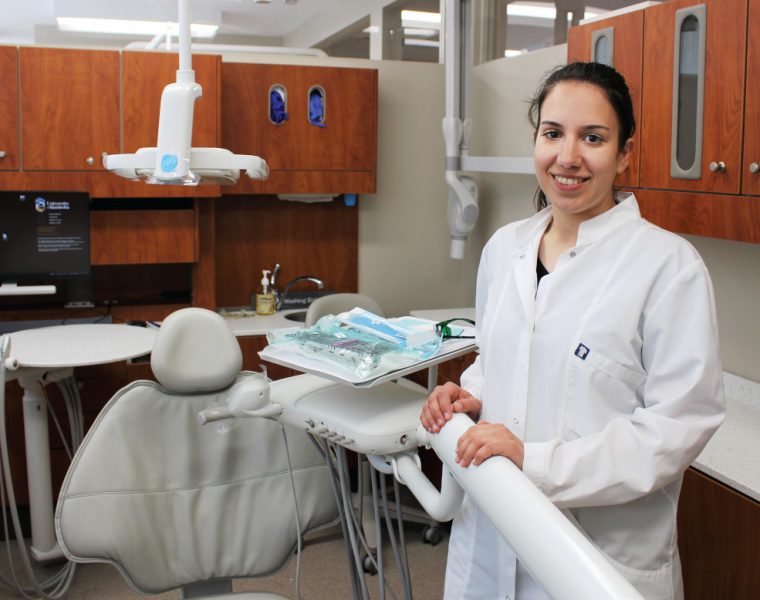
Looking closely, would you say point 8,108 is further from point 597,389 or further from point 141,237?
point 597,389

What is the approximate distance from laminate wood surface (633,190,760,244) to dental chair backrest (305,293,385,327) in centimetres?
136

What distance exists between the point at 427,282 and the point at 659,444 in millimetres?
2959

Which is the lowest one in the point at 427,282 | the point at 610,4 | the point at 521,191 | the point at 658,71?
the point at 427,282

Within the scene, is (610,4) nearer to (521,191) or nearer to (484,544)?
(521,191)

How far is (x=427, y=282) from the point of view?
161 inches

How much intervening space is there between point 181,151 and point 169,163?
0.03 m

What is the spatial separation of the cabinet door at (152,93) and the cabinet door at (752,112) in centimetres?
206

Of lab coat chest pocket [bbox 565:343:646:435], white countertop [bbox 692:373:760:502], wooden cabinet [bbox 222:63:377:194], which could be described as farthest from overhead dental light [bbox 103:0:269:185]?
wooden cabinet [bbox 222:63:377:194]

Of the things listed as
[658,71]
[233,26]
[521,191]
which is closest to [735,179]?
[658,71]

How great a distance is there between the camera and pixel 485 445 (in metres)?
0.90

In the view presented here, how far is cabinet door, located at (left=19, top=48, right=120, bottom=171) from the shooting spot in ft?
10.2

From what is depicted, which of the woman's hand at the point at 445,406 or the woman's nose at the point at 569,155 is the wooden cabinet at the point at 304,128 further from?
the woman's nose at the point at 569,155

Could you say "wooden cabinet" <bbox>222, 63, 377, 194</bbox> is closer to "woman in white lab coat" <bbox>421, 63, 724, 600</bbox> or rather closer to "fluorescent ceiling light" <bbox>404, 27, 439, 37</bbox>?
"fluorescent ceiling light" <bbox>404, 27, 439, 37</bbox>

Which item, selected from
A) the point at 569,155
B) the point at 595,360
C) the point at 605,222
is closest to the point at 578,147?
the point at 569,155
